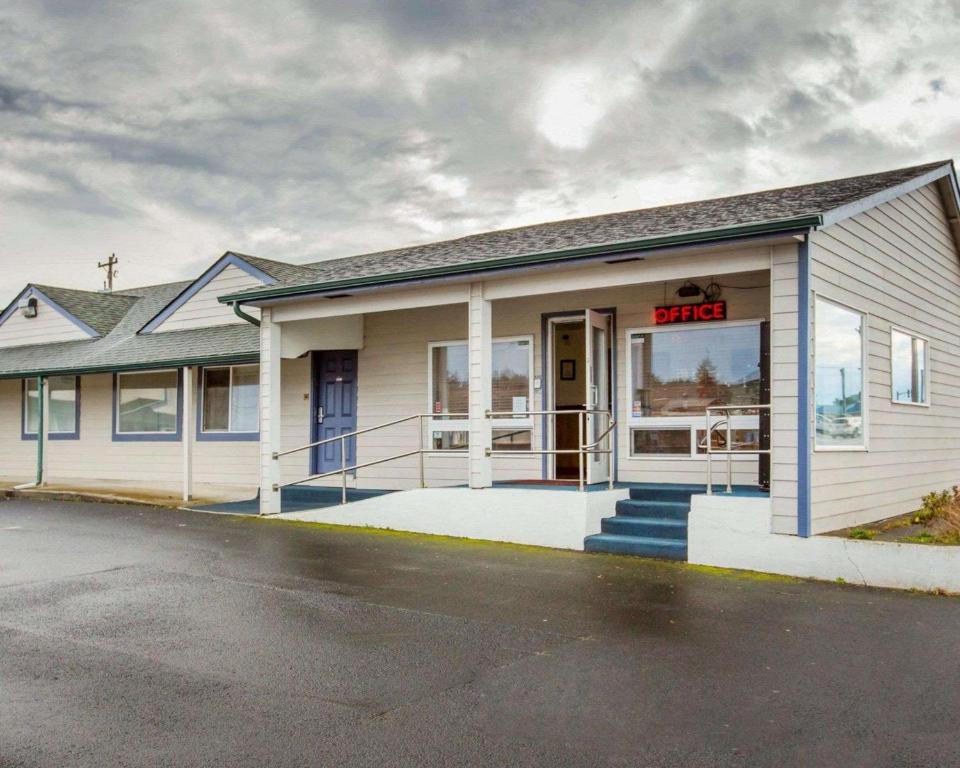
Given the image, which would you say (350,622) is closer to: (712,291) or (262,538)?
Answer: (262,538)

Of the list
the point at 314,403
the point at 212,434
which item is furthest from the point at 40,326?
the point at 314,403

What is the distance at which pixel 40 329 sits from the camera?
20.8 metres

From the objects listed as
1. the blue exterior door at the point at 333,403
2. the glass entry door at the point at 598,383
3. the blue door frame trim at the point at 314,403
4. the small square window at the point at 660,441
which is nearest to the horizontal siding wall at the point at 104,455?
the blue door frame trim at the point at 314,403

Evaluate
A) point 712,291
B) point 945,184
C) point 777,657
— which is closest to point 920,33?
point 945,184

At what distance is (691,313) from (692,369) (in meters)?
0.75

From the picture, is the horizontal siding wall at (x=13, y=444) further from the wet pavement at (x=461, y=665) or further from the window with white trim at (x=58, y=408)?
the wet pavement at (x=461, y=665)

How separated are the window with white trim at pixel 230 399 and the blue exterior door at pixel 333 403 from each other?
54.1 inches

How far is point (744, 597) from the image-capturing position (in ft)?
25.0

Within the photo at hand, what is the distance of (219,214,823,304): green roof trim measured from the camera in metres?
8.57

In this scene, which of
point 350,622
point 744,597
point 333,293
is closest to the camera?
point 350,622

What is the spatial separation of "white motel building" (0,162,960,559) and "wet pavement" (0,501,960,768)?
163 centimetres

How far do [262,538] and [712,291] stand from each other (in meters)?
6.70

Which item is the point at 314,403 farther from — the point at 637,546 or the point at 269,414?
the point at 637,546

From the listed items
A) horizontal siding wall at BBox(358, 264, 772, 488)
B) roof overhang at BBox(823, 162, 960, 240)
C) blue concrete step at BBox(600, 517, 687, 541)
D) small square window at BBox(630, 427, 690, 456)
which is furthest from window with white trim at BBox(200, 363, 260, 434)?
roof overhang at BBox(823, 162, 960, 240)
